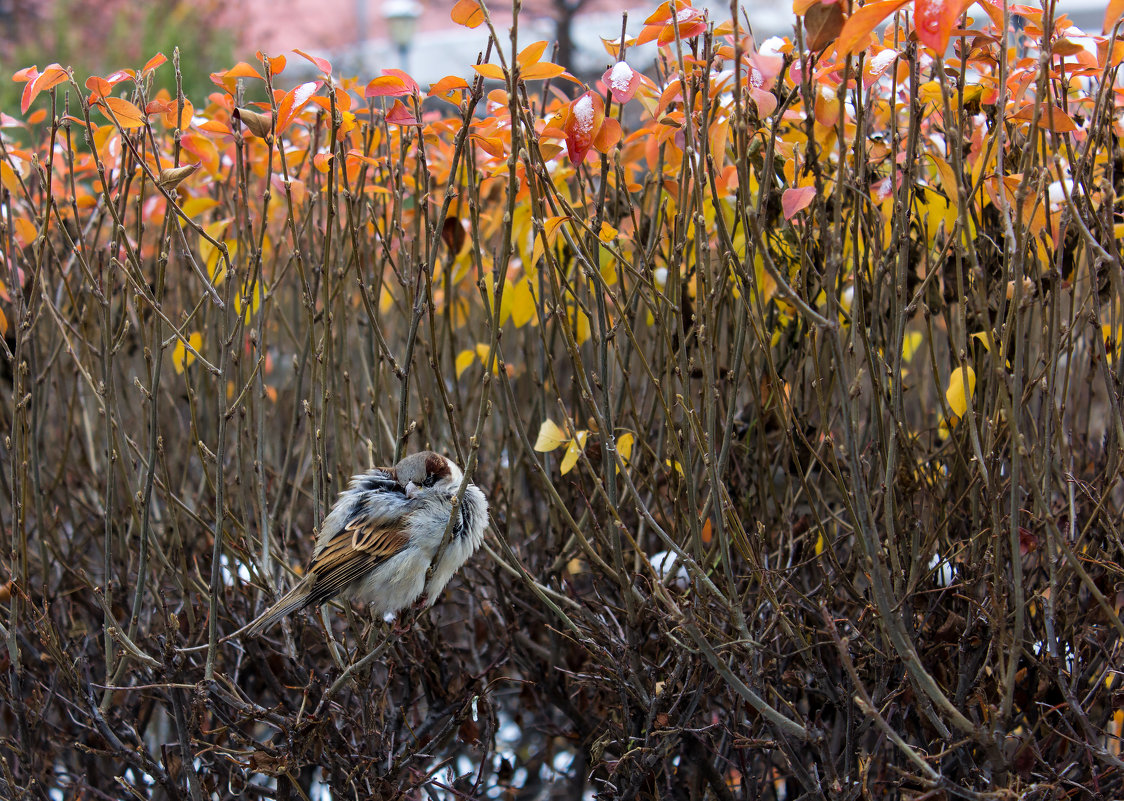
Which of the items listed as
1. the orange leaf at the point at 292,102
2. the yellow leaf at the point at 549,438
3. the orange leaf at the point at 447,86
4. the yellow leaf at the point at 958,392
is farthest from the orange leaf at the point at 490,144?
the yellow leaf at the point at 958,392

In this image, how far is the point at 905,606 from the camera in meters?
2.24

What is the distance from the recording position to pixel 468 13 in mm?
1925

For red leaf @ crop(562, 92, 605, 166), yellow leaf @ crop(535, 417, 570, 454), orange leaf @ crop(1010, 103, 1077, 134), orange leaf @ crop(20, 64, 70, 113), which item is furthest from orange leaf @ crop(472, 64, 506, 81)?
orange leaf @ crop(1010, 103, 1077, 134)

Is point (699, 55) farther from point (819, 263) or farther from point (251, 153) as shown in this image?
point (251, 153)

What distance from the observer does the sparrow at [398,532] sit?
2.38 metres

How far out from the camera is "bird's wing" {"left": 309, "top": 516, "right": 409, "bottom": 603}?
2328 millimetres

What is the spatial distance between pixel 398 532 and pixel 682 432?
2.75 ft

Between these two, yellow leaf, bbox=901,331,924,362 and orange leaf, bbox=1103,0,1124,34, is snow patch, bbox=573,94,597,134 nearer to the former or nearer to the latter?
orange leaf, bbox=1103,0,1124,34

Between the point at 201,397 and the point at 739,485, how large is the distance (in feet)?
6.04

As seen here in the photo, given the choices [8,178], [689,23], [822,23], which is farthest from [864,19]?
[8,178]

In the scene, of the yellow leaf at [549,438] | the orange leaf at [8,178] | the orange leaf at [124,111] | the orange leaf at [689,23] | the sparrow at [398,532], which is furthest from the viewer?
the orange leaf at [8,178]

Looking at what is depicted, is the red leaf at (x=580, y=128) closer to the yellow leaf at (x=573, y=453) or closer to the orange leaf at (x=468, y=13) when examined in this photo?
the orange leaf at (x=468, y=13)

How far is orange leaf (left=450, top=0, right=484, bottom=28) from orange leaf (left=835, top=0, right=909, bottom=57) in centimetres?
73

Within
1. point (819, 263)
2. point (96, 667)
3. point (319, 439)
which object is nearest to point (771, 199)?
point (819, 263)
